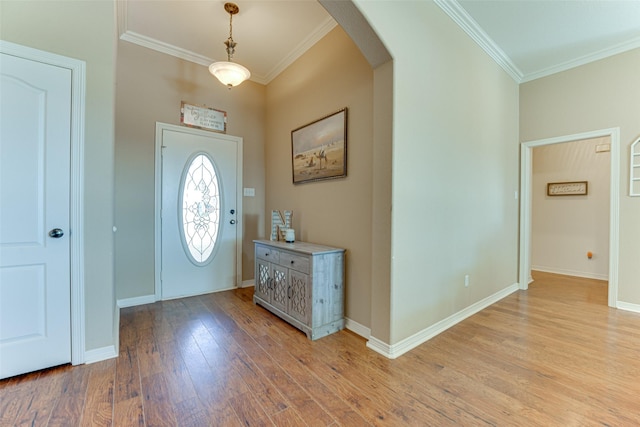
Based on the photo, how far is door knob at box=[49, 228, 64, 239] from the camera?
175cm

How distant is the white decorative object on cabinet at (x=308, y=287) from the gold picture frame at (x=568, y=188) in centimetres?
461

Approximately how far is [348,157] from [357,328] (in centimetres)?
157

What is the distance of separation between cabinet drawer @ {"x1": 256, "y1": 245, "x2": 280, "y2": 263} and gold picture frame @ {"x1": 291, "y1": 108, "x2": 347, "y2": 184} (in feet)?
2.90

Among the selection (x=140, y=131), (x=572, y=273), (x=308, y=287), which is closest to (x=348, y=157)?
(x=308, y=287)

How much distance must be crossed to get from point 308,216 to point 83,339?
210cm

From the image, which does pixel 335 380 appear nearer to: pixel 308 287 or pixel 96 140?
pixel 308 287

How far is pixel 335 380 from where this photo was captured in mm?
1715

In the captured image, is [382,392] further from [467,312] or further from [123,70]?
[123,70]

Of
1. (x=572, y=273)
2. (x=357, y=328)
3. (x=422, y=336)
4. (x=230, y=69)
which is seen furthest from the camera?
(x=572, y=273)

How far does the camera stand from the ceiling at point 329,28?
2.49 meters

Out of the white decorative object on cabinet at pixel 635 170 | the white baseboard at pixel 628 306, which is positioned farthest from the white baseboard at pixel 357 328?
the white decorative object on cabinet at pixel 635 170

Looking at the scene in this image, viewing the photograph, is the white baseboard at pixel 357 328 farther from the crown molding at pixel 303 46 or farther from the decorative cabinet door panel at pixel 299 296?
the crown molding at pixel 303 46

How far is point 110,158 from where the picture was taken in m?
1.93

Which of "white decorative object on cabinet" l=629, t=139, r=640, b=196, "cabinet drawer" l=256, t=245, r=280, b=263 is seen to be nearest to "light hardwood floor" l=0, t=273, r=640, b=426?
"cabinet drawer" l=256, t=245, r=280, b=263
